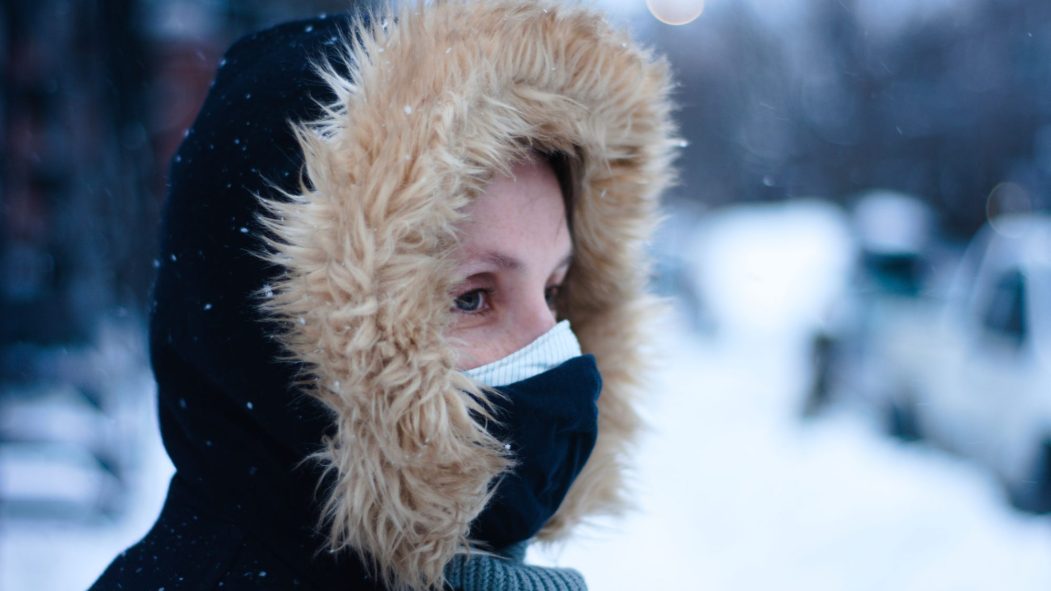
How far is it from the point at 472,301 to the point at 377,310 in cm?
25

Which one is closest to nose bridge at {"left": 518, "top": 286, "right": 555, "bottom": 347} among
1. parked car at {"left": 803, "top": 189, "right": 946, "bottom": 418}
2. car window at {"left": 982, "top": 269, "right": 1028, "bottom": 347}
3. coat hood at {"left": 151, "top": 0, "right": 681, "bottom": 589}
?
coat hood at {"left": 151, "top": 0, "right": 681, "bottom": 589}

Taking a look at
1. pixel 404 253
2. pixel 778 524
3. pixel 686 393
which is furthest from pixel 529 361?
pixel 686 393

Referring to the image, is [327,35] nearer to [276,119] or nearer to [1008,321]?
[276,119]

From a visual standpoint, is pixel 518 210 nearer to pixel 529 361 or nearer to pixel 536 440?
pixel 529 361

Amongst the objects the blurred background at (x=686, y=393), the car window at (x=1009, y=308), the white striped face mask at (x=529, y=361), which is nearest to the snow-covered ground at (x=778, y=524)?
the blurred background at (x=686, y=393)

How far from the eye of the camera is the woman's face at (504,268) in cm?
137

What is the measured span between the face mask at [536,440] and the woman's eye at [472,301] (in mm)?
101

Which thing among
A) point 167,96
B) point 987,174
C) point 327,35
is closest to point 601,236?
point 327,35

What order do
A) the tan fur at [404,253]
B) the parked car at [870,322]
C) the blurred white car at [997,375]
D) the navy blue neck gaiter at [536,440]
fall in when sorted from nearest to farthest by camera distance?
1. the tan fur at [404,253]
2. the navy blue neck gaiter at [536,440]
3. the blurred white car at [997,375]
4. the parked car at [870,322]

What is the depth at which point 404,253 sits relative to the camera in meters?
1.24

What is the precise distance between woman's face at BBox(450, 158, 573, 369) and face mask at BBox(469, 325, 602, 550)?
5cm

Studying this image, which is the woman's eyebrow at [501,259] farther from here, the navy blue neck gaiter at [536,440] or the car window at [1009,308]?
the car window at [1009,308]

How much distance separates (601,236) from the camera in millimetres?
1781

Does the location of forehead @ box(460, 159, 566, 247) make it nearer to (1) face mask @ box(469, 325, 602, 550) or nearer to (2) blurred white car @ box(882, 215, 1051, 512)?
(1) face mask @ box(469, 325, 602, 550)
